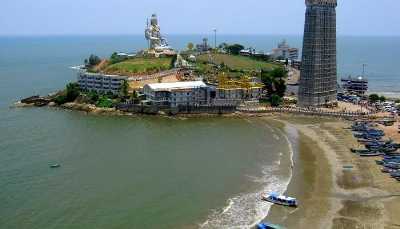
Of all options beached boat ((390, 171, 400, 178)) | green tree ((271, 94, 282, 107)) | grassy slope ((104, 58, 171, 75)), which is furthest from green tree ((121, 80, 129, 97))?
beached boat ((390, 171, 400, 178))

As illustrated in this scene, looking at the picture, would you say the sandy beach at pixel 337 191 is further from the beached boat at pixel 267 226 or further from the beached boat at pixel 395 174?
the beached boat at pixel 267 226

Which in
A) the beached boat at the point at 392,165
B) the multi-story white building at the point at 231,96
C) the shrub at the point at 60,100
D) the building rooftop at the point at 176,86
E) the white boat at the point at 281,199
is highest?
the building rooftop at the point at 176,86

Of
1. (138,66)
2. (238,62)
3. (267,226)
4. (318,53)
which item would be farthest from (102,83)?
(267,226)

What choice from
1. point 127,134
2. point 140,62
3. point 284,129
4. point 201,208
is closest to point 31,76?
point 140,62

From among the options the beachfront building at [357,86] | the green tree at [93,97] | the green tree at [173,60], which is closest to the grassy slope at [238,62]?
the green tree at [173,60]

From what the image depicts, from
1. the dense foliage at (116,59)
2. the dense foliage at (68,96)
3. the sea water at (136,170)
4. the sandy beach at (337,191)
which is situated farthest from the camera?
the dense foliage at (116,59)

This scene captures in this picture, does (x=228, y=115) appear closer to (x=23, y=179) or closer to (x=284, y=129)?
(x=284, y=129)

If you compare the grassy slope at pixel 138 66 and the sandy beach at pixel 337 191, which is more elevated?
the grassy slope at pixel 138 66

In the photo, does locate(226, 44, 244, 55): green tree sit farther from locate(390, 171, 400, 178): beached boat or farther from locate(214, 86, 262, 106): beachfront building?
locate(390, 171, 400, 178): beached boat
